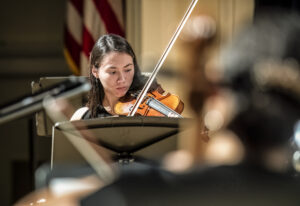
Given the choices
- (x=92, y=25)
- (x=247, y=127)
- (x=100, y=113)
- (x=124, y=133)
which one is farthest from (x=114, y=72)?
(x=247, y=127)

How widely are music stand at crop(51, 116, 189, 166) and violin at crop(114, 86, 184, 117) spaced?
1.08 feet

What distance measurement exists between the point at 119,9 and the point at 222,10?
0.50 metres

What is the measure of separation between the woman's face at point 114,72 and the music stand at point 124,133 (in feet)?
1.24

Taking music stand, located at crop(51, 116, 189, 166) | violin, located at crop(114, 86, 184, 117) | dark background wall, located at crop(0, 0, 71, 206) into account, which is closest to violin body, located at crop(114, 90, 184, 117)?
violin, located at crop(114, 86, 184, 117)


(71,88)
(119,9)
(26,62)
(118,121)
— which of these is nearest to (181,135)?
(118,121)

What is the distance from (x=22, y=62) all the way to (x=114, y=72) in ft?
2.93

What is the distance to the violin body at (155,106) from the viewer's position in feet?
3.77

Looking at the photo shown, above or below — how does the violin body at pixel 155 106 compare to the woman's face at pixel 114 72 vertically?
below

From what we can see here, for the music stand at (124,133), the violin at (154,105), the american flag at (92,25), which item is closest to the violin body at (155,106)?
the violin at (154,105)

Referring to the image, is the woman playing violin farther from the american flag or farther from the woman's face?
the american flag

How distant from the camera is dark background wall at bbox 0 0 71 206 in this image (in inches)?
76.9

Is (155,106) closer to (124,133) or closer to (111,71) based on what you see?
(111,71)

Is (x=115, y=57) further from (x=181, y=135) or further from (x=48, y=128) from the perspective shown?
(x=181, y=135)

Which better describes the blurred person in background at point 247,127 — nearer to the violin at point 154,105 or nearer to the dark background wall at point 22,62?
the violin at point 154,105
